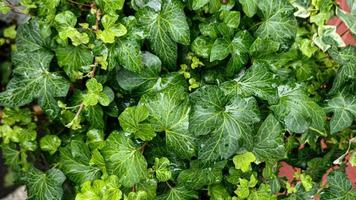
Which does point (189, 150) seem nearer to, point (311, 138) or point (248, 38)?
point (248, 38)

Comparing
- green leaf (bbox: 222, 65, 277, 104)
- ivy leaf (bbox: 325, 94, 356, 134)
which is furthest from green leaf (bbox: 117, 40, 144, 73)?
ivy leaf (bbox: 325, 94, 356, 134)

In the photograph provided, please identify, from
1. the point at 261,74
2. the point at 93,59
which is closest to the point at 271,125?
the point at 261,74

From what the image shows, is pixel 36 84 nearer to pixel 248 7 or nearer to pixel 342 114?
pixel 248 7

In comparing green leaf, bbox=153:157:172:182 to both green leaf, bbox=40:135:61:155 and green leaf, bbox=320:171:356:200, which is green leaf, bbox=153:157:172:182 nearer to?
Result: green leaf, bbox=40:135:61:155

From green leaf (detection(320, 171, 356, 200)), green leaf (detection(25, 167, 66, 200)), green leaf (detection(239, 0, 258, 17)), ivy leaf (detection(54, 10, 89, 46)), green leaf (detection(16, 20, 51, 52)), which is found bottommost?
green leaf (detection(25, 167, 66, 200))

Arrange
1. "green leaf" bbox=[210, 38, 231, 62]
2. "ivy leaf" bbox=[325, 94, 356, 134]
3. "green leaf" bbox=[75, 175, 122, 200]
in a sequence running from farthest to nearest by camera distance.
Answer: "ivy leaf" bbox=[325, 94, 356, 134]
"green leaf" bbox=[210, 38, 231, 62]
"green leaf" bbox=[75, 175, 122, 200]

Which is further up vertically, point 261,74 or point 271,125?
point 261,74
